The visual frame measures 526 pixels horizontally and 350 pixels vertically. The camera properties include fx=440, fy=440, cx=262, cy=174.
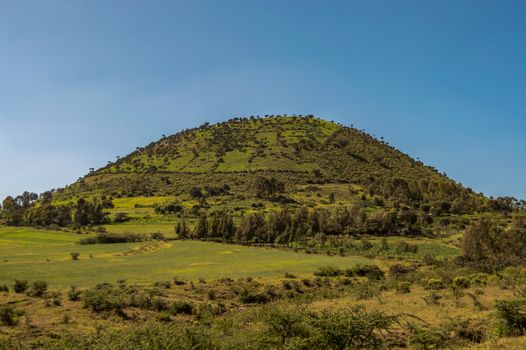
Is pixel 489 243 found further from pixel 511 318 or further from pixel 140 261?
pixel 140 261

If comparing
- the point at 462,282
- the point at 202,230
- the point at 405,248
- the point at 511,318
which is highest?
the point at 202,230

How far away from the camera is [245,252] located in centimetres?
8638

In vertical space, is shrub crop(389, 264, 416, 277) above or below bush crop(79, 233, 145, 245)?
below

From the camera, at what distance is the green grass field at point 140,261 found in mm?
57875

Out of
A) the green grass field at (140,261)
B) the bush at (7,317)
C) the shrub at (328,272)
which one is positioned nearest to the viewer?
the bush at (7,317)

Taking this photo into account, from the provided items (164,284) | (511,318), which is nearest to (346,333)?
(511,318)

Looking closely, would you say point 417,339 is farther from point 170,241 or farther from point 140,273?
point 170,241

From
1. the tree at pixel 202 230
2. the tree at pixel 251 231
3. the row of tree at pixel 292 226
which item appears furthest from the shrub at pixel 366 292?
the tree at pixel 202 230

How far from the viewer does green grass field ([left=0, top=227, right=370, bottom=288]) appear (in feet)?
190

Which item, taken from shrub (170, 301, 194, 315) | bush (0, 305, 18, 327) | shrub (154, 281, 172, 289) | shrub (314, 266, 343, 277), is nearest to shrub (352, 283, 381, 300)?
shrub (314, 266, 343, 277)

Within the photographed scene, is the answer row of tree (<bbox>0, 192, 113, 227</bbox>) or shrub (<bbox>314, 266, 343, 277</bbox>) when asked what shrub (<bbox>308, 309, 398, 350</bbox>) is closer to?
shrub (<bbox>314, 266, 343, 277</bbox>)

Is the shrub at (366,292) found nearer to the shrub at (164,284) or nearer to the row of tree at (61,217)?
the shrub at (164,284)

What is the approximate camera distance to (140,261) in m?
72.4

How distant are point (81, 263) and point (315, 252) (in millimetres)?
44716
